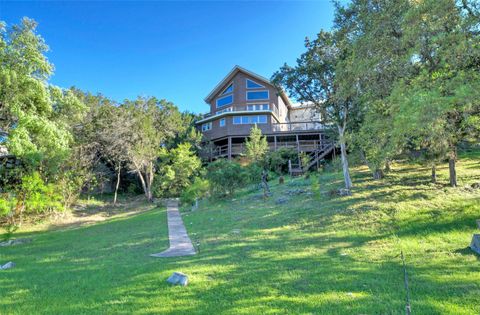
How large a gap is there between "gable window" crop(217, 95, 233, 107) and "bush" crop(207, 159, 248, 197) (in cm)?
1609

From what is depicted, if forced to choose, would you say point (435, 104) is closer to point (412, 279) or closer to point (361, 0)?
point (412, 279)

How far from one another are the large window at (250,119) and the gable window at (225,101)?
311 cm

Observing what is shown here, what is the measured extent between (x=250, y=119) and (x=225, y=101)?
4.94 m

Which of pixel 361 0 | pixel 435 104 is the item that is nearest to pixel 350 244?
pixel 435 104

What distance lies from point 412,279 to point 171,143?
25888 millimetres

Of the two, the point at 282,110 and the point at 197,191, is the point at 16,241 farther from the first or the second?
the point at 282,110

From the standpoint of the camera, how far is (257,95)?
1208 inches

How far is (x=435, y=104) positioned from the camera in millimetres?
5625

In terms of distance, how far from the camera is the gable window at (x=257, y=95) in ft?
100

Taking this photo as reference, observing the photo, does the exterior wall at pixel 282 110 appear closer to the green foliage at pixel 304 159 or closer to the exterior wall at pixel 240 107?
the exterior wall at pixel 240 107

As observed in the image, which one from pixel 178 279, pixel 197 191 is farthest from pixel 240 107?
pixel 178 279

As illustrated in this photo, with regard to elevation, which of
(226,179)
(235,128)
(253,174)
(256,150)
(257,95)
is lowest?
(226,179)

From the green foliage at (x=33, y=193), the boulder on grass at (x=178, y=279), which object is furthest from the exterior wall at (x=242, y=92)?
the boulder on grass at (x=178, y=279)

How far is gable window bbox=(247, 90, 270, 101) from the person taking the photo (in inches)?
1203
